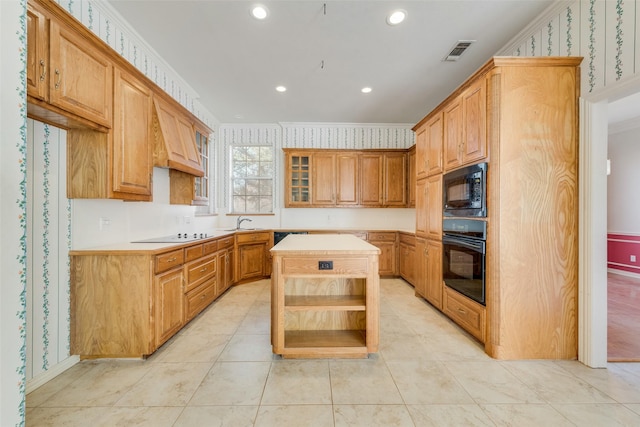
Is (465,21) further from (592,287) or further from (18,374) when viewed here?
(18,374)

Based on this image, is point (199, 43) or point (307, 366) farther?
point (199, 43)

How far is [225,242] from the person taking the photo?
3645mm

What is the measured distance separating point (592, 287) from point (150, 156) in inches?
153

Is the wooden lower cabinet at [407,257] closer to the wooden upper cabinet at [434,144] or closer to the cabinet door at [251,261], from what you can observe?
the wooden upper cabinet at [434,144]

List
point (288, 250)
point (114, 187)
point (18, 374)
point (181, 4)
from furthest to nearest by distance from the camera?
point (181, 4)
point (114, 187)
point (288, 250)
point (18, 374)

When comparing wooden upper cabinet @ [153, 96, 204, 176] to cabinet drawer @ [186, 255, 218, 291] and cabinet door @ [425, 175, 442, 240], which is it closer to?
cabinet drawer @ [186, 255, 218, 291]

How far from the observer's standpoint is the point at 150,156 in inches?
98.7

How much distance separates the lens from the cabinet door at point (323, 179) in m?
4.89

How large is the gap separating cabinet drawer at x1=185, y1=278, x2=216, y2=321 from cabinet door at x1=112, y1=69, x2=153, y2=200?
43.5 inches

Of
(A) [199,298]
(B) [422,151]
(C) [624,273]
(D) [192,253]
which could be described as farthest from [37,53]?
(C) [624,273]

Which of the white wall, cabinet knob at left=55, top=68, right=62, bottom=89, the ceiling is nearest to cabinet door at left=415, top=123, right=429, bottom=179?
the ceiling

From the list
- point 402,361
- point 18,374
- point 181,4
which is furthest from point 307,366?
point 181,4

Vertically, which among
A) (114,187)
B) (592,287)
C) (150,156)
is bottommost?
(592,287)

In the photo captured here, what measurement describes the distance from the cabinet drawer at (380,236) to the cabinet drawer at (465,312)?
1.88 m
